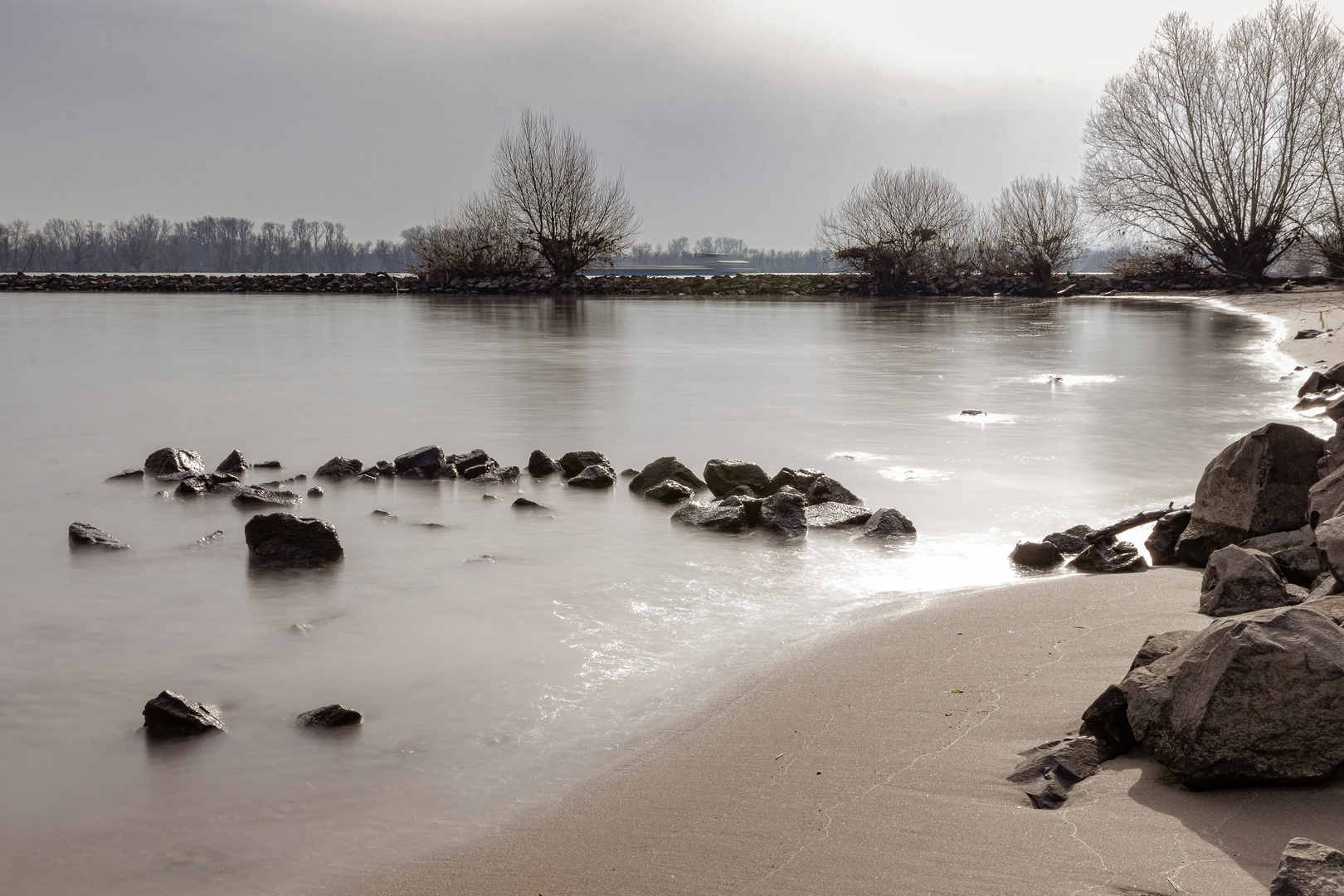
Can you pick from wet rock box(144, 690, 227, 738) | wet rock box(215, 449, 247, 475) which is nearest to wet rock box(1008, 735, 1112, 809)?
wet rock box(144, 690, 227, 738)

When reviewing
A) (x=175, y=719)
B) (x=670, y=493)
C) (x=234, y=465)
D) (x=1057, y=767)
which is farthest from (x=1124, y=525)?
(x=234, y=465)

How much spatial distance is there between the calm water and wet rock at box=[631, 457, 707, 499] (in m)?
0.17

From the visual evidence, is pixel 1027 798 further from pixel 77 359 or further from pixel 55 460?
pixel 77 359

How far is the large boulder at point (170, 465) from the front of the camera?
7.02 m

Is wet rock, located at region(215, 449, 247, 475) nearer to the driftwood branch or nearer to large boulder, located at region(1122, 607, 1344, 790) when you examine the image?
the driftwood branch

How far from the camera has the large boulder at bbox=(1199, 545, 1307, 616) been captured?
3.35 m

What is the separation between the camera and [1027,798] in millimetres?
2371

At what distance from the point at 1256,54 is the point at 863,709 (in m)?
39.5

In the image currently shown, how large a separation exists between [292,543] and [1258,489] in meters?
4.20

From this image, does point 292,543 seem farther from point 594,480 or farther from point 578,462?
point 578,462

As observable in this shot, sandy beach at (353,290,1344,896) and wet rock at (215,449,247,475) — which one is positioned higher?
wet rock at (215,449,247,475)

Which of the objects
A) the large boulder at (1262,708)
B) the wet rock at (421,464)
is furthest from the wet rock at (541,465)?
the large boulder at (1262,708)

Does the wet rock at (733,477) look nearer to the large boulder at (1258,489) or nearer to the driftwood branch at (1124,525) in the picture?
the driftwood branch at (1124,525)

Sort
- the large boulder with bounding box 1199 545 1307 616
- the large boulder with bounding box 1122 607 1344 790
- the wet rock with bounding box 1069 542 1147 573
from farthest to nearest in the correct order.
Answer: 1. the wet rock with bounding box 1069 542 1147 573
2. the large boulder with bounding box 1199 545 1307 616
3. the large boulder with bounding box 1122 607 1344 790
